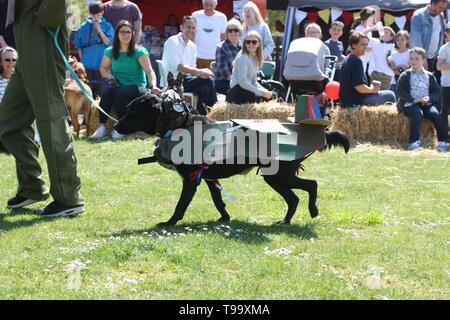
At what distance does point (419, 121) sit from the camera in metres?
11.4

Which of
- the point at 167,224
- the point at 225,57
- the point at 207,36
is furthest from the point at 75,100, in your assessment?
the point at 167,224

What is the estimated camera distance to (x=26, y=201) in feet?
22.4

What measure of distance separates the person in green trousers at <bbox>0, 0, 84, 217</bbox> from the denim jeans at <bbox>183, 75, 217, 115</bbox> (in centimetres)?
579

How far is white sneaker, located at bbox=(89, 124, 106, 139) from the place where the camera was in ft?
38.4

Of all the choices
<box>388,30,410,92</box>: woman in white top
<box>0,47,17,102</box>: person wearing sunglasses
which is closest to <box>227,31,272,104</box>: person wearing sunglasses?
<box>388,30,410,92</box>: woman in white top

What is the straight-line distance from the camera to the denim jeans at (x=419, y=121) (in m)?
11.4

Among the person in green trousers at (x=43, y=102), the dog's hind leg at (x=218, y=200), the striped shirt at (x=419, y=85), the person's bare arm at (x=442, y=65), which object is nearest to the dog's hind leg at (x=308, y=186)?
the dog's hind leg at (x=218, y=200)

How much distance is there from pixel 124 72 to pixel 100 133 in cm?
95

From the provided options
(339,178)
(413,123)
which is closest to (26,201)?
(339,178)

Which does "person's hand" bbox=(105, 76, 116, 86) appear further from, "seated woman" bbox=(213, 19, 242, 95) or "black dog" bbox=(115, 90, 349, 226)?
"black dog" bbox=(115, 90, 349, 226)

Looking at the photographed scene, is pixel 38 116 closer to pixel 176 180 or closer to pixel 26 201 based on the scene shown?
pixel 26 201

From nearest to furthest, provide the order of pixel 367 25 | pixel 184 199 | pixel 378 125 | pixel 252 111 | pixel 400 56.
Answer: pixel 184 199 → pixel 378 125 → pixel 252 111 → pixel 400 56 → pixel 367 25

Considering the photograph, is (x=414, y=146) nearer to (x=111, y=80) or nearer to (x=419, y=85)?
(x=419, y=85)

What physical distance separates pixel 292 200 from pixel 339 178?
2335mm
